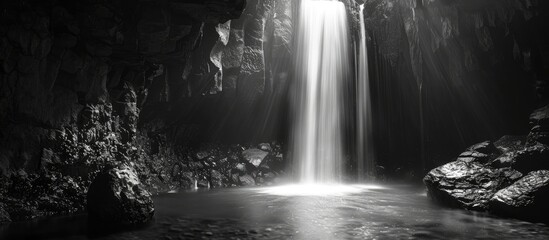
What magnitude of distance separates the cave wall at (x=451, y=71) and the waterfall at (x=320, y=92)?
102 inches

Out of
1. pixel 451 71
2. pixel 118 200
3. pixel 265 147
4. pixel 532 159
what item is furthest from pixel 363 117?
pixel 118 200

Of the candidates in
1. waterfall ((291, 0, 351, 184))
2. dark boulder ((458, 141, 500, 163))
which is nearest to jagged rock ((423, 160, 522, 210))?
dark boulder ((458, 141, 500, 163))

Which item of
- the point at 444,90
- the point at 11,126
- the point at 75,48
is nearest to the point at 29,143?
the point at 11,126

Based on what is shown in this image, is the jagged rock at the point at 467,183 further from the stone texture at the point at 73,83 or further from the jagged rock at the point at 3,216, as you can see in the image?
the jagged rock at the point at 3,216

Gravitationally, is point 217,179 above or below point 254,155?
below

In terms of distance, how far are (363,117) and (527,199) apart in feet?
60.2

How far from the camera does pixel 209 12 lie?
1619 centimetres

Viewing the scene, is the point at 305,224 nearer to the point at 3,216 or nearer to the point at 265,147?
the point at 3,216

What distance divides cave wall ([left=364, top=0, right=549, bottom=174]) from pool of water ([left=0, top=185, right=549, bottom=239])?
390 inches

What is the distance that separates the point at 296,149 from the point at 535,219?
19.9 metres

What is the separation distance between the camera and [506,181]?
1405 centimetres

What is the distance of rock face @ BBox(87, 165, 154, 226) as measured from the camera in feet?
36.7

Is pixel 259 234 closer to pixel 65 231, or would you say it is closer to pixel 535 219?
pixel 65 231

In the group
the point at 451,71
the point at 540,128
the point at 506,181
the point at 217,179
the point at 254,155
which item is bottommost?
the point at 217,179
